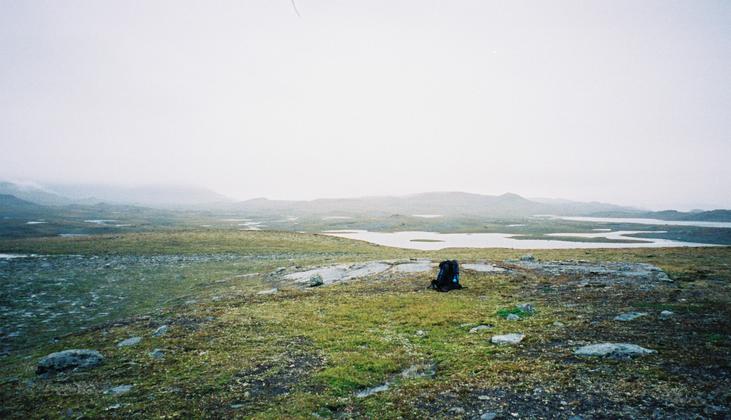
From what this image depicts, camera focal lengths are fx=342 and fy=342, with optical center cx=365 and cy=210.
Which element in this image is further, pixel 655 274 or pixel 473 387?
pixel 655 274

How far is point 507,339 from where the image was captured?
13.6 m

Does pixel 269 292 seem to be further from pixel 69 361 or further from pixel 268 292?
pixel 69 361

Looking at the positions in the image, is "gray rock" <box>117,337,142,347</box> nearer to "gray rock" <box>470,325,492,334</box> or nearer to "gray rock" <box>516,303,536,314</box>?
"gray rock" <box>470,325,492,334</box>

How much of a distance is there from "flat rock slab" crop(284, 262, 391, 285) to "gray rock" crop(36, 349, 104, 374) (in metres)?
16.3

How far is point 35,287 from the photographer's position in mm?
28547

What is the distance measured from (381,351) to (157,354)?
8885 millimetres

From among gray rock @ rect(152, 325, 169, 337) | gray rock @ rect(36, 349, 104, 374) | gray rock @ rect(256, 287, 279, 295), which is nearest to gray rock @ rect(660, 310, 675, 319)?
gray rock @ rect(256, 287, 279, 295)

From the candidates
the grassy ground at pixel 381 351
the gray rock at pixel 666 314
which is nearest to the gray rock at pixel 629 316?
the grassy ground at pixel 381 351

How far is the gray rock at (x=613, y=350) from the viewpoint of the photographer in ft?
36.9

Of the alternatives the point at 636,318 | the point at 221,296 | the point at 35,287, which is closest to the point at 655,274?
the point at 636,318

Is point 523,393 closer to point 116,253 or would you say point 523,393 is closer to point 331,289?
point 331,289

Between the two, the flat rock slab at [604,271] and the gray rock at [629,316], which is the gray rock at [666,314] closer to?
the gray rock at [629,316]

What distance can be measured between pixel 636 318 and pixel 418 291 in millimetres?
11756

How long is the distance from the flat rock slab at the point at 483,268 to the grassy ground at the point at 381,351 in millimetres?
1555
